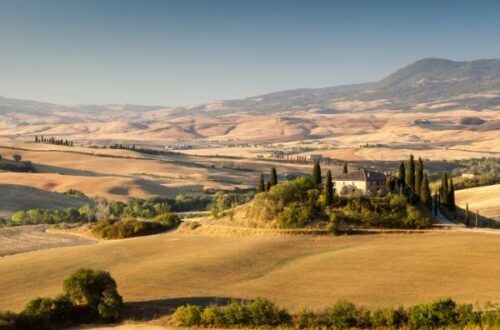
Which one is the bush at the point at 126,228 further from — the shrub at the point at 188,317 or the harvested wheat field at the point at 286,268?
the shrub at the point at 188,317

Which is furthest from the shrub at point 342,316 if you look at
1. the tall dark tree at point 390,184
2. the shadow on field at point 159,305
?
the tall dark tree at point 390,184

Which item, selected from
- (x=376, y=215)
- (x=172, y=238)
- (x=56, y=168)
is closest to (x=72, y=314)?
(x=172, y=238)

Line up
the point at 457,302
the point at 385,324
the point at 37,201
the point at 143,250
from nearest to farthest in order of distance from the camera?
the point at 385,324 < the point at 457,302 < the point at 143,250 < the point at 37,201

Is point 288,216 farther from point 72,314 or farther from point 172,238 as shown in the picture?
point 72,314

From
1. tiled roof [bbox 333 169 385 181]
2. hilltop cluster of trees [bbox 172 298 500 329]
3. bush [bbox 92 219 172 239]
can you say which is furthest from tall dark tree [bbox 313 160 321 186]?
hilltop cluster of trees [bbox 172 298 500 329]

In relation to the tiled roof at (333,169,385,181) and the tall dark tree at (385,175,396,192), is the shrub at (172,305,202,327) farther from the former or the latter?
the tiled roof at (333,169,385,181)

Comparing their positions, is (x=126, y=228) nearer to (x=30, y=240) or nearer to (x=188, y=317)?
(x=30, y=240)

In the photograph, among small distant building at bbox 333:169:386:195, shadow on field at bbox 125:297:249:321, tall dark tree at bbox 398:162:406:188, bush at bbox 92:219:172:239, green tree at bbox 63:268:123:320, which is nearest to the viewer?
shadow on field at bbox 125:297:249:321
